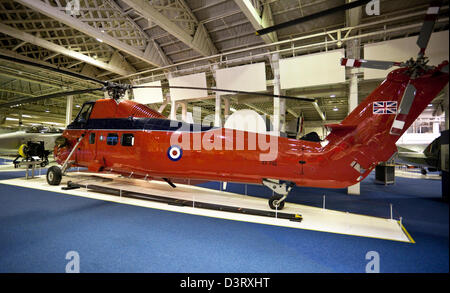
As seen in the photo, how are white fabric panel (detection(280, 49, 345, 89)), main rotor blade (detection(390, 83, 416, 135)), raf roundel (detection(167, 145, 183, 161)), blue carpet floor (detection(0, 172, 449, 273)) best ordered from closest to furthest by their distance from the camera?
main rotor blade (detection(390, 83, 416, 135)) < blue carpet floor (detection(0, 172, 449, 273)) < raf roundel (detection(167, 145, 183, 161)) < white fabric panel (detection(280, 49, 345, 89))

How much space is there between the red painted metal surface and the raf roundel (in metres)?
0.08

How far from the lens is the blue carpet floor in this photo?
2.43 metres

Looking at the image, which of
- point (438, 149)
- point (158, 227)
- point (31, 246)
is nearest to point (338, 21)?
point (438, 149)

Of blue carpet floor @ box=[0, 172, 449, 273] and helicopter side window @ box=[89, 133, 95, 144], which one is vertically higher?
helicopter side window @ box=[89, 133, 95, 144]

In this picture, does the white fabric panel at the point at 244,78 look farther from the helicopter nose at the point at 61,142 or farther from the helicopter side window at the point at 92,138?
the helicopter nose at the point at 61,142

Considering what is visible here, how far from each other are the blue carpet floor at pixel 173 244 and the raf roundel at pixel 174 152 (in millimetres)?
1385

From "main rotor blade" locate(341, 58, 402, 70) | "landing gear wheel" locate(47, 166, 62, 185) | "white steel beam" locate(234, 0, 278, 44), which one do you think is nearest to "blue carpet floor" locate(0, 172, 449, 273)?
"main rotor blade" locate(341, 58, 402, 70)

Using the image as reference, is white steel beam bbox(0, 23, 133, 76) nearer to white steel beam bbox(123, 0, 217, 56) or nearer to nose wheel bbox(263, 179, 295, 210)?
white steel beam bbox(123, 0, 217, 56)

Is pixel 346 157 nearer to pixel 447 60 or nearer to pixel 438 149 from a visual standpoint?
pixel 438 149

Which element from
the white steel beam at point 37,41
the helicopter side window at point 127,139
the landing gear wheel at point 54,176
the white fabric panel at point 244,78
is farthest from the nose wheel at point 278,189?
the white steel beam at point 37,41

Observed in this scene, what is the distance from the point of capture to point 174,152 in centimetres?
503

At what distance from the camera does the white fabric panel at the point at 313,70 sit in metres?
6.66

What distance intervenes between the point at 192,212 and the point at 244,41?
8.66 metres

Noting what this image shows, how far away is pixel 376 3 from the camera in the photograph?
2404mm
